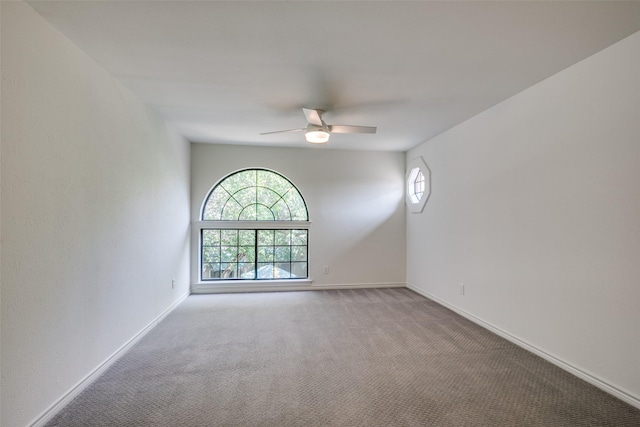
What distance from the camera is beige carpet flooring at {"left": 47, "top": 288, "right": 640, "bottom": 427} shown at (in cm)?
167

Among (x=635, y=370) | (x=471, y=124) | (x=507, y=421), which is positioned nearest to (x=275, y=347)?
(x=507, y=421)

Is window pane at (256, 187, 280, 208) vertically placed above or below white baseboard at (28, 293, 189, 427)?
above

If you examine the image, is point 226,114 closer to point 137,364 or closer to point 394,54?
point 394,54

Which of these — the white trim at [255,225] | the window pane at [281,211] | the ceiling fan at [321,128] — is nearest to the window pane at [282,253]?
the white trim at [255,225]

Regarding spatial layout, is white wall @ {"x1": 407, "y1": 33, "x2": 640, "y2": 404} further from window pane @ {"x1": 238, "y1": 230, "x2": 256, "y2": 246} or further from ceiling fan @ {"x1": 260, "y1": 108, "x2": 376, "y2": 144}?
window pane @ {"x1": 238, "y1": 230, "x2": 256, "y2": 246}

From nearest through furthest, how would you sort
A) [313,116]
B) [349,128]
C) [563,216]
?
[563,216]
[313,116]
[349,128]

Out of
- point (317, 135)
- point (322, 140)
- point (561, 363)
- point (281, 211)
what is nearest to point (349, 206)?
point (281, 211)

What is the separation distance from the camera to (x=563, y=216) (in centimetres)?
221

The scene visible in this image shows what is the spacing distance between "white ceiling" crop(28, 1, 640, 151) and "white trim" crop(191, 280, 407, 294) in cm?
265

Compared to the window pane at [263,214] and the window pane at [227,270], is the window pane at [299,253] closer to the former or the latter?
the window pane at [263,214]

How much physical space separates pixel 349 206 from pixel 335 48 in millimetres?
3091

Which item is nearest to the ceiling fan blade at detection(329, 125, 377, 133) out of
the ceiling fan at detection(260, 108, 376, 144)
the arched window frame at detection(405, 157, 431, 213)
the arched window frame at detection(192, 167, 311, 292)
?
the ceiling fan at detection(260, 108, 376, 144)

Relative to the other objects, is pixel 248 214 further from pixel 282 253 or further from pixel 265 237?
pixel 282 253

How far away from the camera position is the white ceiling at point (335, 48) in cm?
156
